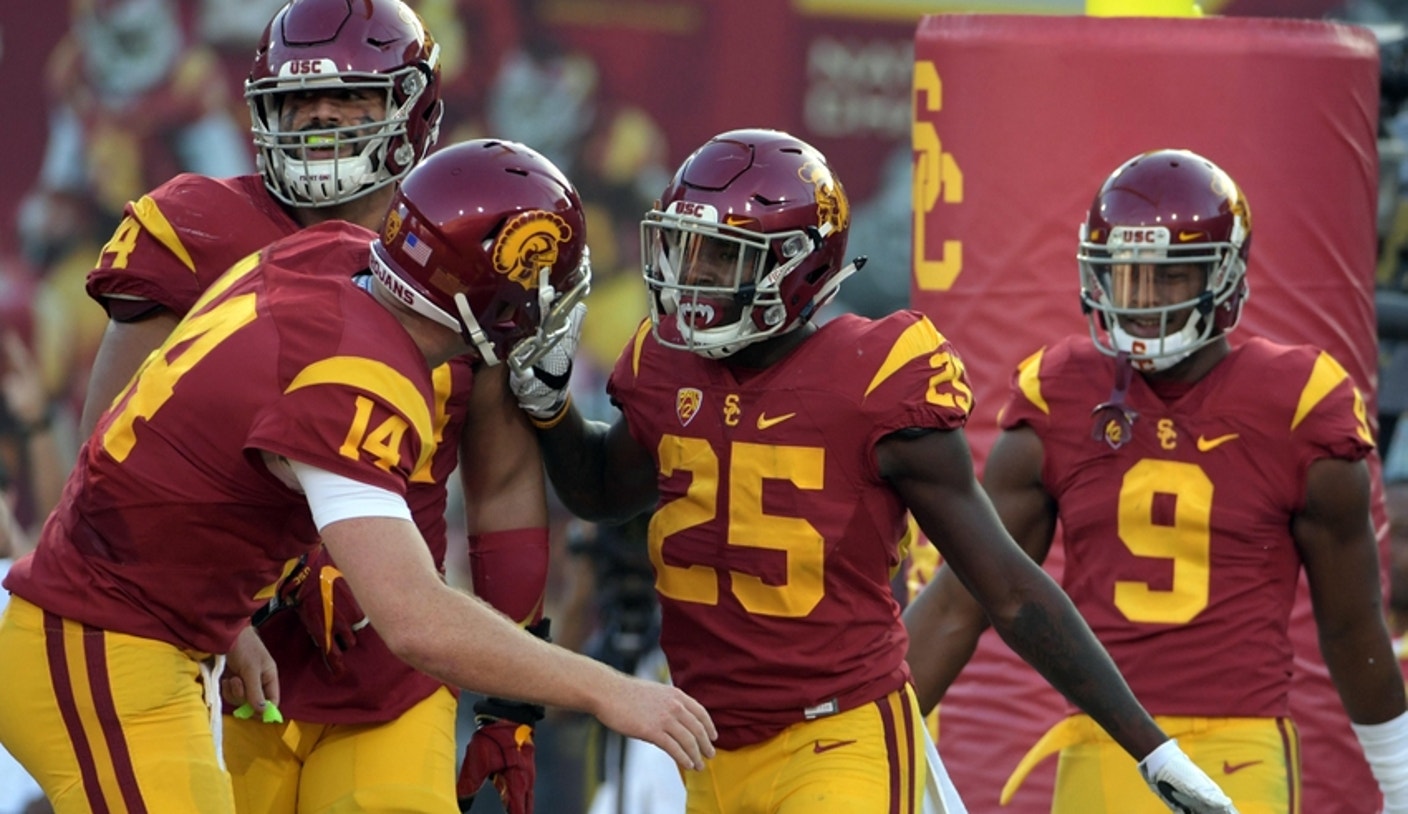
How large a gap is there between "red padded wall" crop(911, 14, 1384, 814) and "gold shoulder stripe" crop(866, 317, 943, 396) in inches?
64.9

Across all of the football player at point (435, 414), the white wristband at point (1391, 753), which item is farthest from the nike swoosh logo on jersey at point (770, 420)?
the white wristband at point (1391, 753)

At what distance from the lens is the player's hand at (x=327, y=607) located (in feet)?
11.0

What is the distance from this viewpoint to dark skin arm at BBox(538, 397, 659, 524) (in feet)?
11.5

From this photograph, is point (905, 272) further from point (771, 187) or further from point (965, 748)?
point (771, 187)

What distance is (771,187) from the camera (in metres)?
3.29

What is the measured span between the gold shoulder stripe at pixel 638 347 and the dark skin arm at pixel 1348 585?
1.24 m

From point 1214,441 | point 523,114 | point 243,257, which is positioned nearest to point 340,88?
point 243,257

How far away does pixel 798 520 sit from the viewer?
3213 millimetres

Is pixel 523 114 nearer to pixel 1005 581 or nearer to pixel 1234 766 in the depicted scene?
pixel 1234 766

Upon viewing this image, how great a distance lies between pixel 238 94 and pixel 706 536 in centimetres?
495

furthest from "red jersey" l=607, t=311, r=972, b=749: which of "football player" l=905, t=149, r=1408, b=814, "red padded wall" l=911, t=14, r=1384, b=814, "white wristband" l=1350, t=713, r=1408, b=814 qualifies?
"red padded wall" l=911, t=14, r=1384, b=814

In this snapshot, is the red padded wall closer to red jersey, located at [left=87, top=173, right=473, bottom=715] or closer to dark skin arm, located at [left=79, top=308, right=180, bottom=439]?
red jersey, located at [left=87, top=173, right=473, bottom=715]

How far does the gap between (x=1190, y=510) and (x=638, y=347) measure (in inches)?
42.4

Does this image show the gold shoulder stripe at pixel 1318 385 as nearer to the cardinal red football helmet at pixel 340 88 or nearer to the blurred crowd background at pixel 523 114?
the cardinal red football helmet at pixel 340 88
